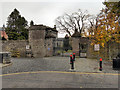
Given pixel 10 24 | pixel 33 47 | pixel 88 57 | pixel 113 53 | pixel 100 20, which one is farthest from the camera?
pixel 10 24

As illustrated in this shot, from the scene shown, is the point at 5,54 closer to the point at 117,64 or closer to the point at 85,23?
the point at 117,64

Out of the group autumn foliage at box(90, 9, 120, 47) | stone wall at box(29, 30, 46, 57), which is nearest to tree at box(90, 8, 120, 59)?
autumn foliage at box(90, 9, 120, 47)

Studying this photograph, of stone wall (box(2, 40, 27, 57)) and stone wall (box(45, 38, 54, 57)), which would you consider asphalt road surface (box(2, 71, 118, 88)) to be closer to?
stone wall (box(45, 38, 54, 57))

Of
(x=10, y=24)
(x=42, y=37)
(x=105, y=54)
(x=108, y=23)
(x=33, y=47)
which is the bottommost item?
(x=105, y=54)

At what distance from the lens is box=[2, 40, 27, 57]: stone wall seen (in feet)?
40.2

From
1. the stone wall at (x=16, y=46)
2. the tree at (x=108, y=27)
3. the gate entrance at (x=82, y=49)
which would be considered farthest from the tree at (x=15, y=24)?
the tree at (x=108, y=27)

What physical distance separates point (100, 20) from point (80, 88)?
7533mm

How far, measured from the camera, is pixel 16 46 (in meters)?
12.5

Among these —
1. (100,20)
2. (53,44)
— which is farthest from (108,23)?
(53,44)

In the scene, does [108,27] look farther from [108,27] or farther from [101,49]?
[101,49]

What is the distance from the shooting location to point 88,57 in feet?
35.8

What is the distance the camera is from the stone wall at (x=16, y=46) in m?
12.3

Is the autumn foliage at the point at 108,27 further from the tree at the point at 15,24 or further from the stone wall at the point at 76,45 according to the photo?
the tree at the point at 15,24

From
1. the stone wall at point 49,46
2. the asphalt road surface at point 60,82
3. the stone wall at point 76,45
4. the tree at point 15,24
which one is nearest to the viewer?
the asphalt road surface at point 60,82
